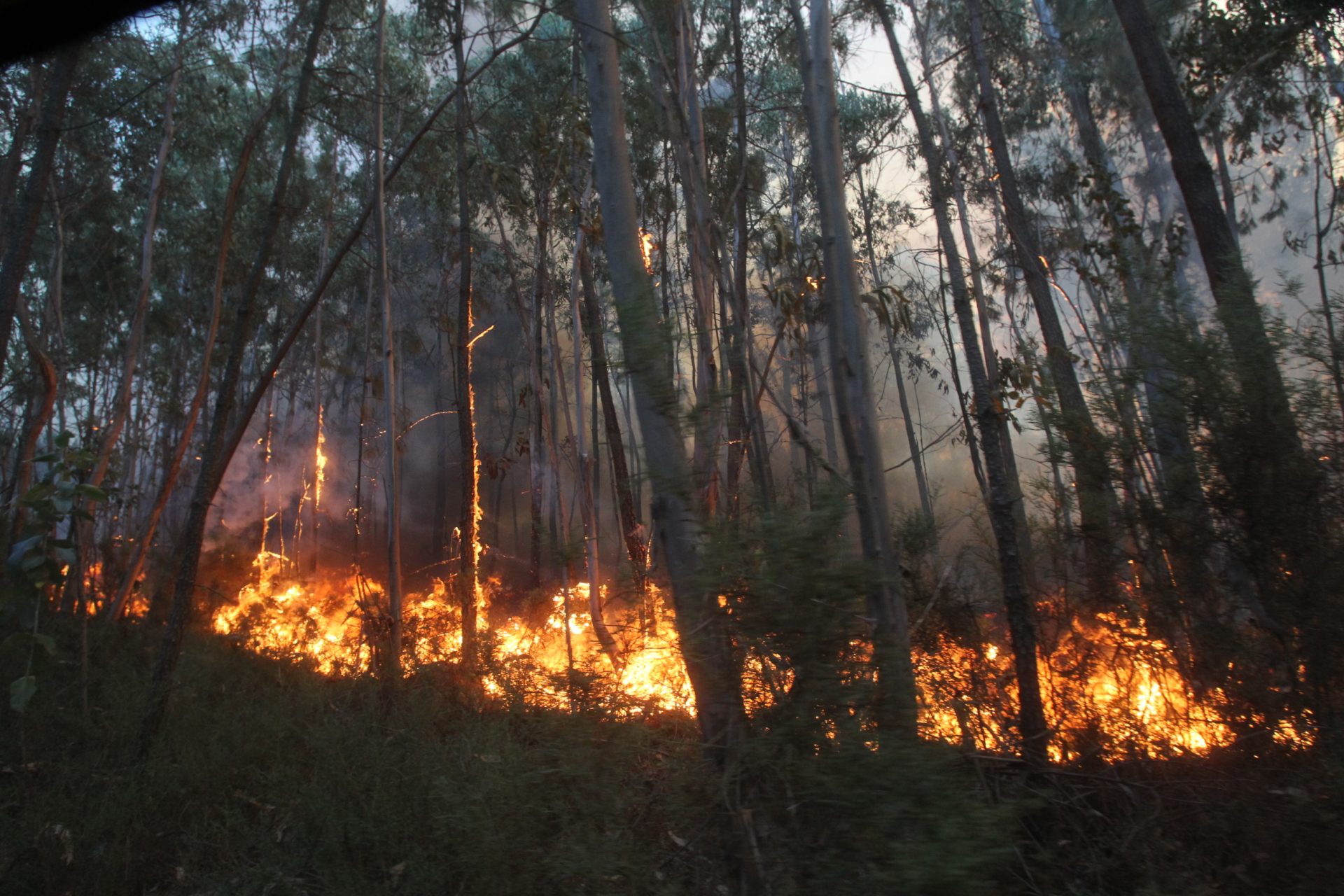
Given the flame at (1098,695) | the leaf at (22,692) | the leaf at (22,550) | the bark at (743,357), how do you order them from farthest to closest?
1. the leaf at (22,550)
2. the leaf at (22,692)
3. the flame at (1098,695)
4. the bark at (743,357)

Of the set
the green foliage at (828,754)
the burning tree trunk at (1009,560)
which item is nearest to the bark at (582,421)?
the burning tree trunk at (1009,560)

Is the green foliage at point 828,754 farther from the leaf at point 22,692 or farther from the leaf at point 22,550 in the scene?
the leaf at point 22,550

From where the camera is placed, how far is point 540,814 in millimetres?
2645

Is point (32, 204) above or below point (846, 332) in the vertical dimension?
above

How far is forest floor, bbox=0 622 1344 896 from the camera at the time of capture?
2.03 m

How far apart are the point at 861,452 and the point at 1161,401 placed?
54.4 inches

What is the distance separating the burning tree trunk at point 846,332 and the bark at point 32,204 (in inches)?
150

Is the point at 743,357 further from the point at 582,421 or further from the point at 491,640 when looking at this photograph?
the point at 582,421

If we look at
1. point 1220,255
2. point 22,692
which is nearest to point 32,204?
point 22,692

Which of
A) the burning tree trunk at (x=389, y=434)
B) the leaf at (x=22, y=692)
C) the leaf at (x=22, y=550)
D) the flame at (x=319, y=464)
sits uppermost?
the flame at (x=319, y=464)

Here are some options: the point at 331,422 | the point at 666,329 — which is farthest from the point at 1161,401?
the point at 331,422

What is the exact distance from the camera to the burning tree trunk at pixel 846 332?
3.07m

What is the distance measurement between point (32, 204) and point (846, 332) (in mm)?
4434

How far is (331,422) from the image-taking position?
20266 mm
